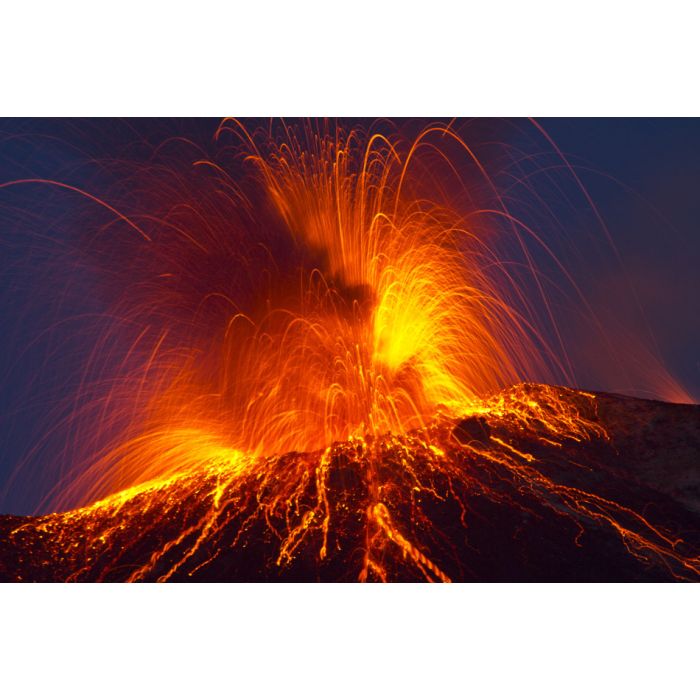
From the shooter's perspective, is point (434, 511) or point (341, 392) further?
point (341, 392)

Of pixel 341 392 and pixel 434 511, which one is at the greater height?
pixel 341 392

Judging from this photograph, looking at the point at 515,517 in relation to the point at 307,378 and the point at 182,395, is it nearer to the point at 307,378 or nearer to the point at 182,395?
the point at 307,378

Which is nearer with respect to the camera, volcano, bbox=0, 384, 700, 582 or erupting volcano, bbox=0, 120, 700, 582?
volcano, bbox=0, 384, 700, 582

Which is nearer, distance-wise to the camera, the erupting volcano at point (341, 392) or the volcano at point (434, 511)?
the volcano at point (434, 511)
